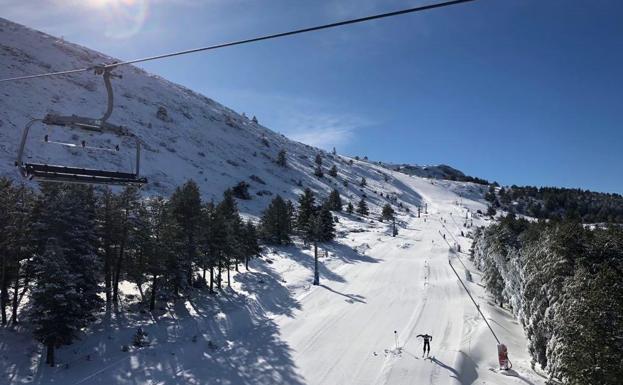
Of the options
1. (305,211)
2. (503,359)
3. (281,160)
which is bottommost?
(503,359)

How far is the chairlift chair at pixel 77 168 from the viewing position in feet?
31.7

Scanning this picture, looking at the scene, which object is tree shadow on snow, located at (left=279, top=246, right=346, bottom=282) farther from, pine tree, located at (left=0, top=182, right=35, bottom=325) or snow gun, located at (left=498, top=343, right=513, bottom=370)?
pine tree, located at (left=0, top=182, right=35, bottom=325)

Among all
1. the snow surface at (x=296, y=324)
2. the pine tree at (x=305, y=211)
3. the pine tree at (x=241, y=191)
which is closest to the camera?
the snow surface at (x=296, y=324)

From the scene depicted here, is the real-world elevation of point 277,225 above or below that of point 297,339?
above

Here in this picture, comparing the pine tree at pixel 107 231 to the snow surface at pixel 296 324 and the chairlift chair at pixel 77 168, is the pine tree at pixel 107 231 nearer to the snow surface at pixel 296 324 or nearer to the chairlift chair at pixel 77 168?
the snow surface at pixel 296 324

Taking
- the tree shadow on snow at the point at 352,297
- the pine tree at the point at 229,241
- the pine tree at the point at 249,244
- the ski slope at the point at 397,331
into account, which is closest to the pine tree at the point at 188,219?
the pine tree at the point at 229,241

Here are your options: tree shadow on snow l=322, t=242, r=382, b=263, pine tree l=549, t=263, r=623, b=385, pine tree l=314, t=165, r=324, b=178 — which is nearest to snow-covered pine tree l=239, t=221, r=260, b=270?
tree shadow on snow l=322, t=242, r=382, b=263

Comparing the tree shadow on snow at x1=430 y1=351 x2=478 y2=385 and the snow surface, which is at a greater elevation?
the snow surface

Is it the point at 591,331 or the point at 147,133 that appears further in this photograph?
the point at 147,133

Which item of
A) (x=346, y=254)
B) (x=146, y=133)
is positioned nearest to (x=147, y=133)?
(x=146, y=133)

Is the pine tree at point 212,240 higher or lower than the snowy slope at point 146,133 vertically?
lower

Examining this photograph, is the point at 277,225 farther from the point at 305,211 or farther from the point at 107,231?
the point at 107,231

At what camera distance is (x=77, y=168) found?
1051 cm

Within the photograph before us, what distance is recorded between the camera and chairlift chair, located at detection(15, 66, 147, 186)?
967cm
